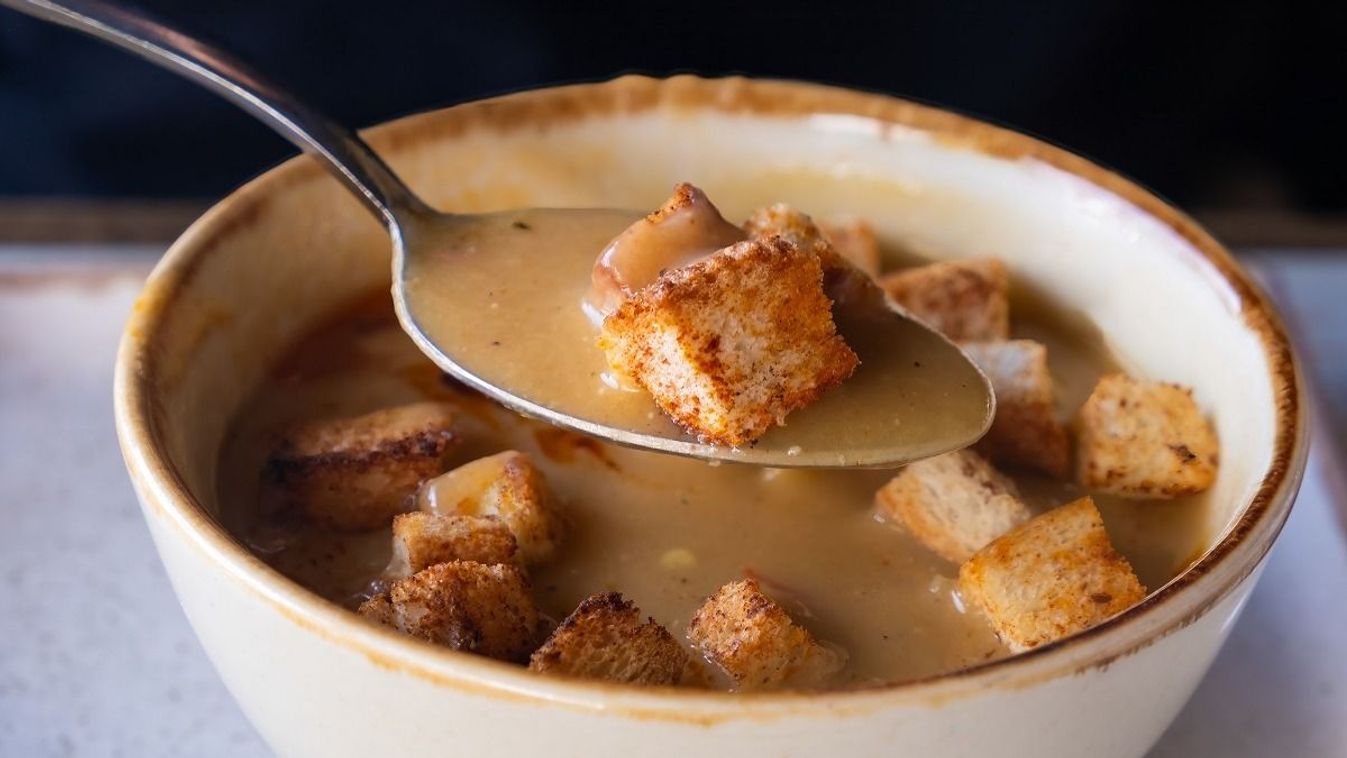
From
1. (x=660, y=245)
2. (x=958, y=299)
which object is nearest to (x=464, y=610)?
(x=660, y=245)

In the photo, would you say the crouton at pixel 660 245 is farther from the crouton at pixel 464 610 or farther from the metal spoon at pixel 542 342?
the crouton at pixel 464 610

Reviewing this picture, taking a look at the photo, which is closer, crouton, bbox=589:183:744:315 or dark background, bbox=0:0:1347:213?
crouton, bbox=589:183:744:315

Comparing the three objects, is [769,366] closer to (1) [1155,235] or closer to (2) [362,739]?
(2) [362,739]

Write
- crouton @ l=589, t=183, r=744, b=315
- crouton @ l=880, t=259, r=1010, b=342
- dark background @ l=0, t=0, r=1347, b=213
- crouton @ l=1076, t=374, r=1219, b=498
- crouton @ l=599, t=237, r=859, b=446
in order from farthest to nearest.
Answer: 1. dark background @ l=0, t=0, r=1347, b=213
2. crouton @ l=880, t=259, r=1010, b=342
3. crouton @ l=1076, t=374, r=1219, b=498
4. crouton @ l=589, t=183, r=744, b=315
5. crouton @ l=599, t=237, r=859, b=446

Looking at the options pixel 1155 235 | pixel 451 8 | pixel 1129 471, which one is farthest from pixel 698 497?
pixel 451 8

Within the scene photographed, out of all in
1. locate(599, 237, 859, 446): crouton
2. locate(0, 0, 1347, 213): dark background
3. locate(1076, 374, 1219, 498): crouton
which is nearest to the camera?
locate(599, 237, 859, 446): crouton

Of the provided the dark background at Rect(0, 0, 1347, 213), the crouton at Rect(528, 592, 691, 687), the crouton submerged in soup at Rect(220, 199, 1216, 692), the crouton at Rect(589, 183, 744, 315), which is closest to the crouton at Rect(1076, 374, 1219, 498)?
the crouton submerged in soup at Rect(220, 199, 1216, 692)

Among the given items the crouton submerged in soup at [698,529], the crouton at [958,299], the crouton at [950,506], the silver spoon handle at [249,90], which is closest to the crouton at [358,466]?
the crouton submerged in soup at [698,529]

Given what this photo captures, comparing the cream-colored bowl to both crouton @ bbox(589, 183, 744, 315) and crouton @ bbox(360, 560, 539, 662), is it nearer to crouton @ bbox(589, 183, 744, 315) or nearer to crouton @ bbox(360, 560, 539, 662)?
crouton @ bbox(360, 560, 539, 662)
